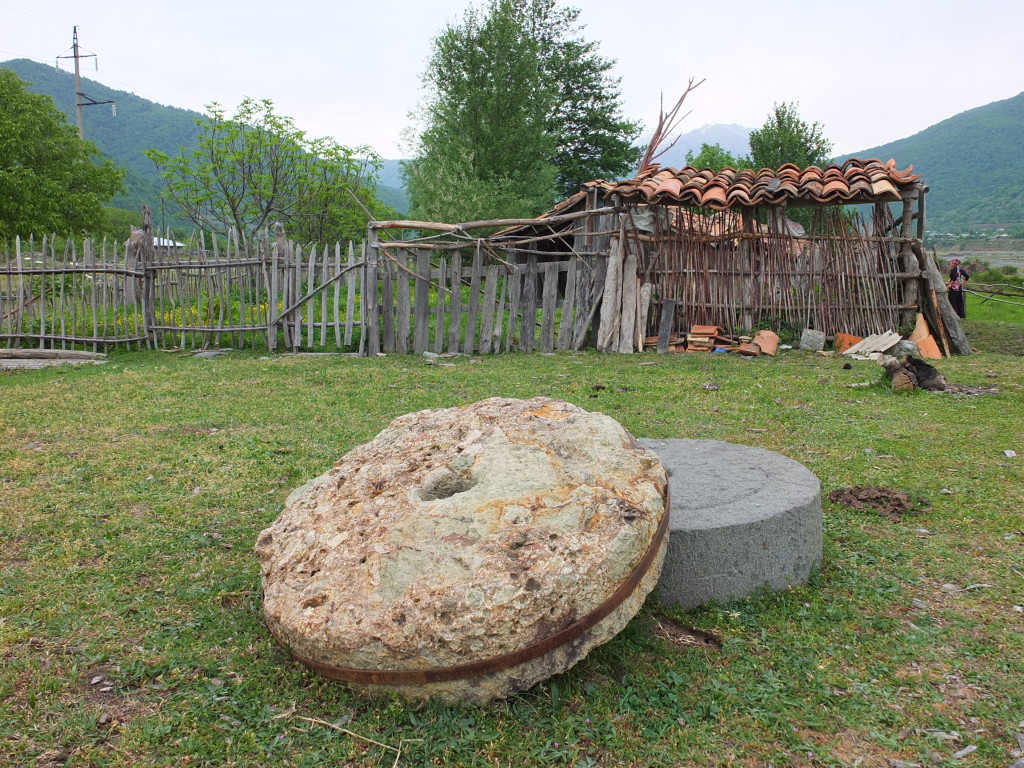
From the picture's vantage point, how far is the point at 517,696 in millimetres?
2578

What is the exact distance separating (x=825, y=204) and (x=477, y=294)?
5.97 meters

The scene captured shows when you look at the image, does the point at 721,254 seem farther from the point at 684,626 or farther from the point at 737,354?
the point at 684,626

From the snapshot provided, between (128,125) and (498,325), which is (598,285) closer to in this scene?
(498,325)

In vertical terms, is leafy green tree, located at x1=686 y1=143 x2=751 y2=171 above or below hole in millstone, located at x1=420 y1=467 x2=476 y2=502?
above

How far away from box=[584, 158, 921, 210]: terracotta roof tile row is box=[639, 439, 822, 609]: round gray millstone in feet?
27.5

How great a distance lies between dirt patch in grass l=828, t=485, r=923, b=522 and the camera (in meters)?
4.36

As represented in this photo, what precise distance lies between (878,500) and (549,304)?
7.65 m

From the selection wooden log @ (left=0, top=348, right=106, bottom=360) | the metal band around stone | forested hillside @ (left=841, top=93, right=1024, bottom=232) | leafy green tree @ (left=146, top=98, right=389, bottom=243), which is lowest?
the metal band around stone

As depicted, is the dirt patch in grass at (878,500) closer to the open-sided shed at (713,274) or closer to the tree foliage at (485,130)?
the open-sided shed at (713,274)

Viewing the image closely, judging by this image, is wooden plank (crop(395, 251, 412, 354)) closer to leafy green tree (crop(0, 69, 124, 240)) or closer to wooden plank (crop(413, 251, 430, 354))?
wooden plank (crop(413, 251, 430, 354))

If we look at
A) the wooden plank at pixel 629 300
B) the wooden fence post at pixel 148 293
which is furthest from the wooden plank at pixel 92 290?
the wooden plank at pixel 629 300

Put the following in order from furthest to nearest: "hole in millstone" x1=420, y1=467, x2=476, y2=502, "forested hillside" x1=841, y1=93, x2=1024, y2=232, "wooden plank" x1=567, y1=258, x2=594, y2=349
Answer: "forested hillside" x1=841, y1=93, x2=1024, y2=232 → "wooden plank" x1=567, y1=258, x2=594, y2=349 → "hole in millstone" x1=420, y1=467, x2=476, y2=502

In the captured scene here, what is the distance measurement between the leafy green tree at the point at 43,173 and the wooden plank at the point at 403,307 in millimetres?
15459

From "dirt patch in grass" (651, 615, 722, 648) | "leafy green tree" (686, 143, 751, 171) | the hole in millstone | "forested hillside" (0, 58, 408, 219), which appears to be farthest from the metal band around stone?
"forested hillside" (0, 58, 408, 219)
